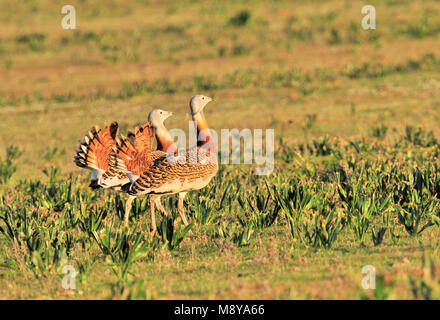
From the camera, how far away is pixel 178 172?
27.5ft

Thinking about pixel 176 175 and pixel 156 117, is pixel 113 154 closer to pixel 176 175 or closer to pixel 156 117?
pixel 176 175

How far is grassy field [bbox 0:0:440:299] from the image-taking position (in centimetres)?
699

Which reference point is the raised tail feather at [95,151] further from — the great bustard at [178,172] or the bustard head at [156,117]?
the bustard head at [156,117]

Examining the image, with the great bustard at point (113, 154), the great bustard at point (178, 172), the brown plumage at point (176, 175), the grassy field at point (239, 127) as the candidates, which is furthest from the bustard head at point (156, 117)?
the brown plumage at point (176, 175)

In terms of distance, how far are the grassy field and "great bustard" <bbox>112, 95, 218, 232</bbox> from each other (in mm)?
449

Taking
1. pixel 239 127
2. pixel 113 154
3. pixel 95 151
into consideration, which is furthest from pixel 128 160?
pixel 239 127

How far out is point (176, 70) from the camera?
2788 cm

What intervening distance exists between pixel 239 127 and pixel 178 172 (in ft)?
31.3

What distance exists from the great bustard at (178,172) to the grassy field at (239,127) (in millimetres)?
449

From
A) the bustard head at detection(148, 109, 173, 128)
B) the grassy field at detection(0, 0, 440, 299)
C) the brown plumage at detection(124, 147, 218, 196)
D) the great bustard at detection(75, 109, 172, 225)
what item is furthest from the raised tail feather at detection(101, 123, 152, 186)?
the grassy field at detection(0, 0, 440, 299)

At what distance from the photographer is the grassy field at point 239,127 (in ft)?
22.9

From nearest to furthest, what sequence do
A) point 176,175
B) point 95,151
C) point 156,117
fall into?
point 176,175 → point 95,151 → point 156,117

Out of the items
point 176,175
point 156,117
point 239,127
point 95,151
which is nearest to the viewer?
point 176,175

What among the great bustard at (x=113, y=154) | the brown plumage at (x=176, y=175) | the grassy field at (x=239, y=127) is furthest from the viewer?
the great bustard at (x=113, y=154)
